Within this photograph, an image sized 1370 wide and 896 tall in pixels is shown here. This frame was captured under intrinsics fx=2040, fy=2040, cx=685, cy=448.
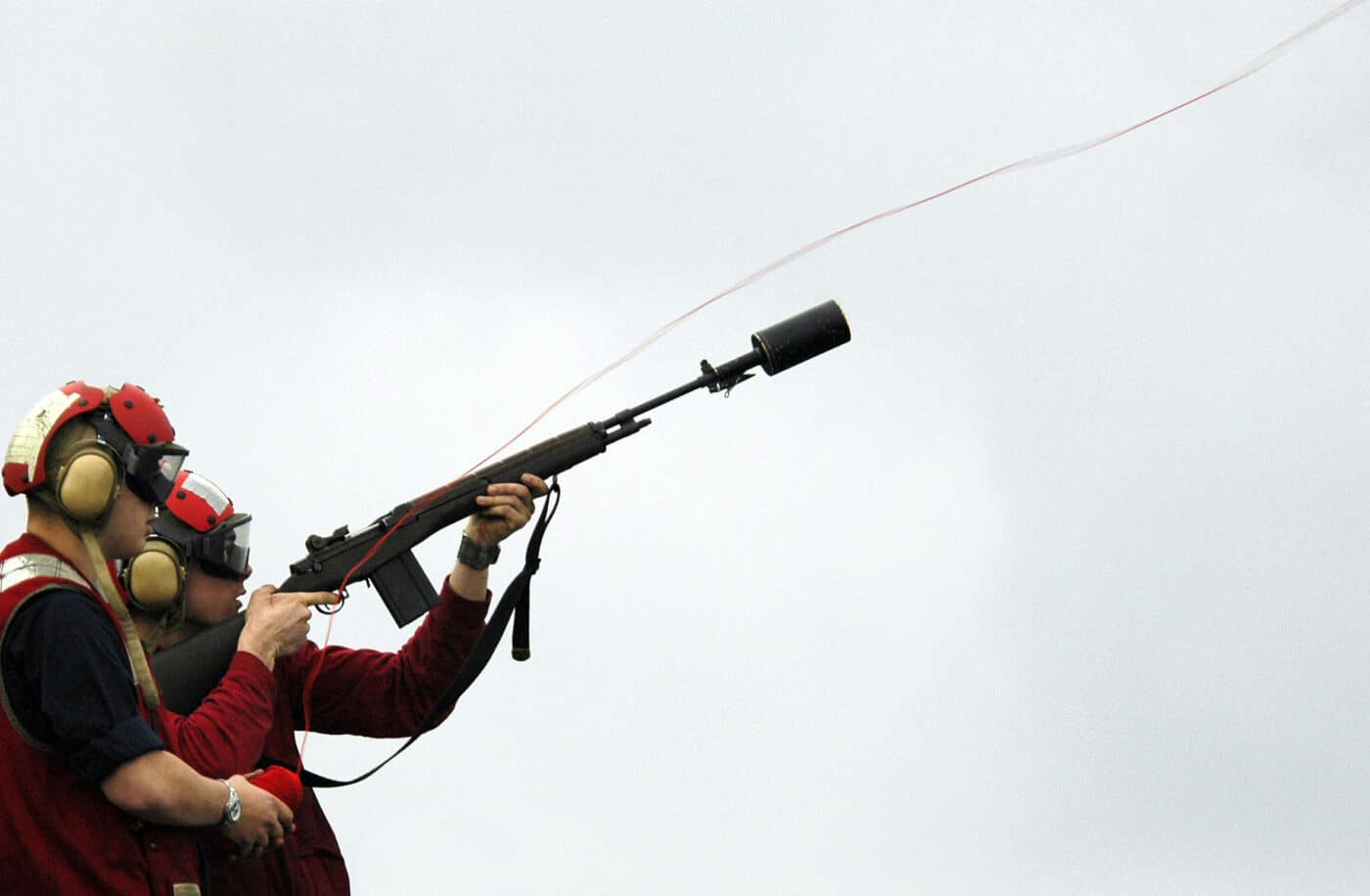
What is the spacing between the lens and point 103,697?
8.06 meters

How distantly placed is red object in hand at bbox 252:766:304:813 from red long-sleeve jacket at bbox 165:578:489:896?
927 mm

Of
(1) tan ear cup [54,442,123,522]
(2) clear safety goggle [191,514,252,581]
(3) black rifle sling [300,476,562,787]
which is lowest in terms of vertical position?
(3) black rifle sling [300,476,562,787]

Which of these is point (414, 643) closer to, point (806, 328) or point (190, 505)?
point (190, 505)

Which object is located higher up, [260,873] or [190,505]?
[190,505]

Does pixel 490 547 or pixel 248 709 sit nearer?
pixel 248 709

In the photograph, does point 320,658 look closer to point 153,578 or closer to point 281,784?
point 153,578

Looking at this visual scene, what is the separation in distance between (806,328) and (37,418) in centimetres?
463

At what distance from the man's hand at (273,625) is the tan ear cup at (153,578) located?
16.9 inches

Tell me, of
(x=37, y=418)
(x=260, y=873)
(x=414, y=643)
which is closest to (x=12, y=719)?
(x=37, y=418)

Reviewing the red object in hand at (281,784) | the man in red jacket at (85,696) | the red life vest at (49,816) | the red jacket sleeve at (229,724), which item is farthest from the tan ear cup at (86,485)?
the red object in hand at (281,784)

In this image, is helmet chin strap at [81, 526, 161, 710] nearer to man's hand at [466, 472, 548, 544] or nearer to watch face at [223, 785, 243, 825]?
watch face at [223, 785, 243, 825]

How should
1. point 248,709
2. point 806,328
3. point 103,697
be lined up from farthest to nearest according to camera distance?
point 806,328 < point 248,709 < point 103,697

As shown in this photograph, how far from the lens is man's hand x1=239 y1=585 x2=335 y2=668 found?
1048 cm

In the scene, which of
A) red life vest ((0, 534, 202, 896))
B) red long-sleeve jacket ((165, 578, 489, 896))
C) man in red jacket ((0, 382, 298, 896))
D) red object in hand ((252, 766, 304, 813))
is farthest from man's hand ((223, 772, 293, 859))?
red long-sleeve jacket ((165, 578, 489, 896))
